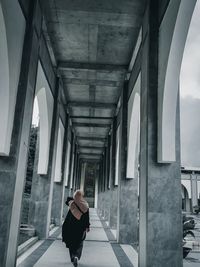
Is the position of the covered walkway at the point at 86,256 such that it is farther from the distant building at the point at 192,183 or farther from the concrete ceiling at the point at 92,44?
the distant building at the point at 192,183

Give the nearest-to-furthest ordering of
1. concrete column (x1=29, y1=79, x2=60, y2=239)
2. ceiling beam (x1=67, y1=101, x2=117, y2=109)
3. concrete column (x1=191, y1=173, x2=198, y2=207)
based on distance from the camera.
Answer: concrete column (x1=29, y1=79, x2=60, y2=239) < ceiling beam (x1=67, y1=101, x2=117, y2=109) < concrete column (x1=191, y1=173, x2=198, y2=207)

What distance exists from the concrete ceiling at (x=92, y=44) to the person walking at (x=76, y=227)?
15.3 ft

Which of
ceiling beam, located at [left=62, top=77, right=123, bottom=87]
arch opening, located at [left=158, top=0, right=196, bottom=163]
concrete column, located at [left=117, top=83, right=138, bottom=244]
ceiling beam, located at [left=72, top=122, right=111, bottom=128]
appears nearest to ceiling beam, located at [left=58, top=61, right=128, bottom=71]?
ceiling beam, located at [left=62, top=77, right=123, bottom=87]

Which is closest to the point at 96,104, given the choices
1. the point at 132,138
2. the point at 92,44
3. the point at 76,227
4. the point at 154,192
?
the point at 132,138

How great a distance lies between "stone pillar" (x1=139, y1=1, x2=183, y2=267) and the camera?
5398mm

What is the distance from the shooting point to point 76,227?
632 centimetres

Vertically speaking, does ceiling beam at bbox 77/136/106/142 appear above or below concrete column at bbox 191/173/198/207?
above

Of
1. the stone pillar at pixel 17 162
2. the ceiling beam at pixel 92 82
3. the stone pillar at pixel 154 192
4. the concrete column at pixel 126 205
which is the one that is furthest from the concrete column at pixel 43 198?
the stone pillar at pixel 154 192

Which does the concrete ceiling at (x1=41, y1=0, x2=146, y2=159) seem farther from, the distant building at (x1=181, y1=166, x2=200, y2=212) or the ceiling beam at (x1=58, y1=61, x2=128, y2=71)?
the distant building at (x1=181, y1=166, x2=200, y2=212)

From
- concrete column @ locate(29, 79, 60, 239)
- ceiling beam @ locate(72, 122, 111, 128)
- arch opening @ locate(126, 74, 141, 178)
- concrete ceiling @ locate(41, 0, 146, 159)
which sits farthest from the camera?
ceiling beam @ locate(72, 122, 111, 128)

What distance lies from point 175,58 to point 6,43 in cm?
316

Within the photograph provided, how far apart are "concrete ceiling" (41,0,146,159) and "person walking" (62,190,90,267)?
466 centimetres

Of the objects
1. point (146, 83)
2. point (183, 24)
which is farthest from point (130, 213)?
point (183, 24)

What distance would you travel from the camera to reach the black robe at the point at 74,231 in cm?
622
